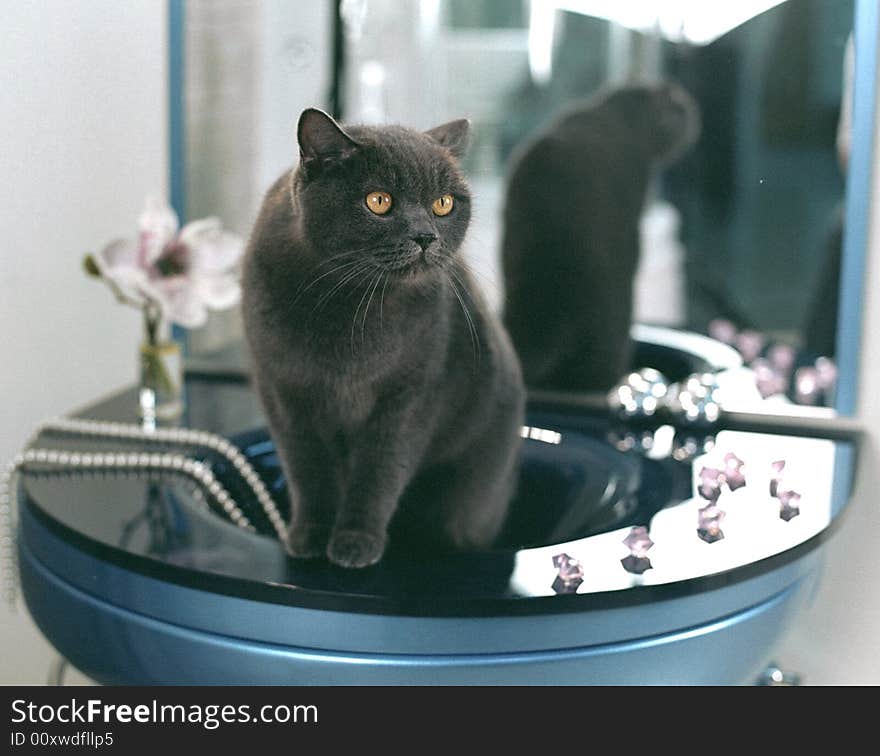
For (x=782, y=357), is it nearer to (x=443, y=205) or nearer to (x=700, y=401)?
(x=700, y=401)

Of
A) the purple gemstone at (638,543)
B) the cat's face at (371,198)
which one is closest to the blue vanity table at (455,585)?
the purple gemstone at (638,543)

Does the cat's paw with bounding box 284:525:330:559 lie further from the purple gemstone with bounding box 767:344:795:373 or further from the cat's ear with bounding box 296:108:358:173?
the purple gemstone with bounding box 767:344:795:373

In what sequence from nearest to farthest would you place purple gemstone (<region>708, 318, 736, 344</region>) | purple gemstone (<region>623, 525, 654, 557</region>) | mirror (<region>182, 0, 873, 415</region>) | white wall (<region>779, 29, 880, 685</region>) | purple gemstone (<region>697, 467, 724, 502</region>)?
1. purple gemstone (<region>623, 525, 654, 557</region>)
2. purple gemstone (<region>697, 467, 724, 502</region>)
3. white wall (<region>779, 29, 880, 685</region>)
4. mirror (<region>182, 0, 873, 415</region>)
5. purple gemstone (<region>708, 318, 736, 344</region>)

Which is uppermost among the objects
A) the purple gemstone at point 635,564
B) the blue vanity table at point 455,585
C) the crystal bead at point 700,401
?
the crystal bead at point 700,401

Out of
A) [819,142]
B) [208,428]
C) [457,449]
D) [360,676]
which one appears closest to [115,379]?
[208,428]

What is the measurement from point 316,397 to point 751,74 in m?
0.63

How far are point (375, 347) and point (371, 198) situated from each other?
0.10m

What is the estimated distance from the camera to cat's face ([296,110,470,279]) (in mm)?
604

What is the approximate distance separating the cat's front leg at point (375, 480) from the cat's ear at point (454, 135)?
175 millimetres

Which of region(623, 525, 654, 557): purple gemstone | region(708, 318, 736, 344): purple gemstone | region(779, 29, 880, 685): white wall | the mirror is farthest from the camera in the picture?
region(708, 318, 736, 344): purple gemstone

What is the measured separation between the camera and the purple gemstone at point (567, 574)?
0.65 m

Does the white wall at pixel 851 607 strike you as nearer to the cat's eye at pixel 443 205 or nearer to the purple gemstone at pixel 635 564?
the purple gemstone at pixel 635 564

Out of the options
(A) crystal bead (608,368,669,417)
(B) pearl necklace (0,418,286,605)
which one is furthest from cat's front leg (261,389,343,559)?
(A) crystal bead (608,368,669,417)

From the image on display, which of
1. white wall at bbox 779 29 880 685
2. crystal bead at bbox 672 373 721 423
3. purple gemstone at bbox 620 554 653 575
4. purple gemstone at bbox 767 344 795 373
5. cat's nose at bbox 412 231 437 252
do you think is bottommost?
white wall at bbox 779 29 880 685
